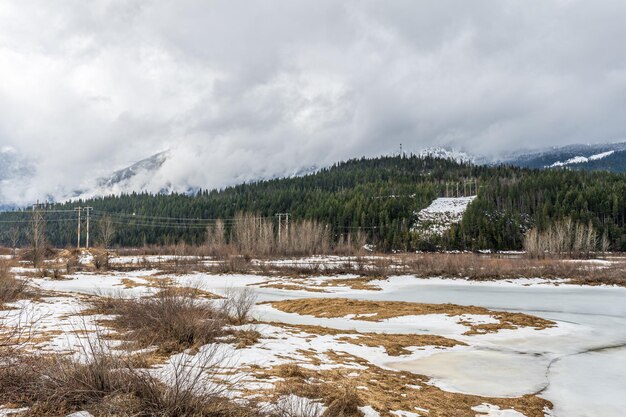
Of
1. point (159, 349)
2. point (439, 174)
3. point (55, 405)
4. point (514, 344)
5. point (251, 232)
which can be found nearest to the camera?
point (55, 405)

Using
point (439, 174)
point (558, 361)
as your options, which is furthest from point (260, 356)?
point (439, 174)

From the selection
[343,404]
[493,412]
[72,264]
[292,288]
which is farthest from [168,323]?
[72,264]

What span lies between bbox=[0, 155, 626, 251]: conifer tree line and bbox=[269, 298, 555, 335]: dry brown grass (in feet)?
238

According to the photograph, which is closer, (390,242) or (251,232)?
(251,232)

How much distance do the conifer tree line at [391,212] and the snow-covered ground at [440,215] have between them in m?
3.08

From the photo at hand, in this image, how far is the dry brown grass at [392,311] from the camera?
15523mm

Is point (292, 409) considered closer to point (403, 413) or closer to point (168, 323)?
point (403, 413)

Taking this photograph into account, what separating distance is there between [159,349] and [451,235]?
10745 cm

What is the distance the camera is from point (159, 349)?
318 inches

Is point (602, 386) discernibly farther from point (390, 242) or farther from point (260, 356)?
point (390, 242)

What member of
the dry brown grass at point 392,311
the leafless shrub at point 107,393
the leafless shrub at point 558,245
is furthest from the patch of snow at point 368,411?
the leafless shrub at point 558,245

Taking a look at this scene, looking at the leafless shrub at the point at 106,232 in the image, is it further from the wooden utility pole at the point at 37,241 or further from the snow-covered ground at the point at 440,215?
the snow-covered ground at the point at 440,215

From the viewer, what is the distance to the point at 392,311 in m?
18.6

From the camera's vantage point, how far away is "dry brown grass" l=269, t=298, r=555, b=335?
15523 mm
